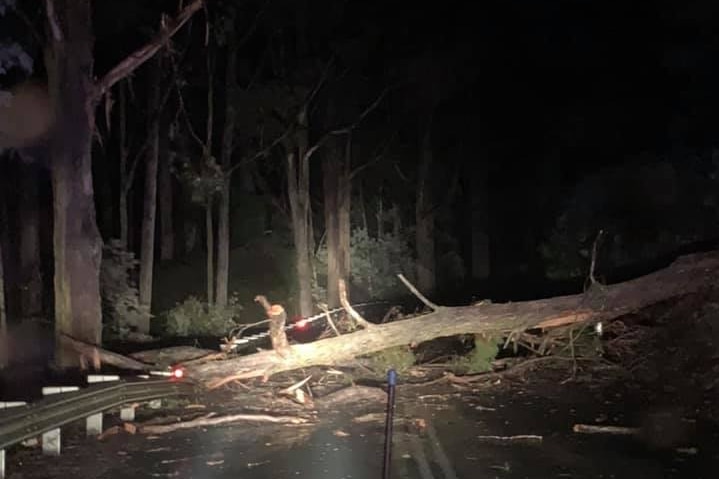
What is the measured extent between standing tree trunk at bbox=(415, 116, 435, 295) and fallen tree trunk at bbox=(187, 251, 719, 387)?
20161mm

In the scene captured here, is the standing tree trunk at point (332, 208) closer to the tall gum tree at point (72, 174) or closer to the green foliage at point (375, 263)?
the green foliage at point (375, 263)

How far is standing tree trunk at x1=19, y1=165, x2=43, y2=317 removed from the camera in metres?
27.0

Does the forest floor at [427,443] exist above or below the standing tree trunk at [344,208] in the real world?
below

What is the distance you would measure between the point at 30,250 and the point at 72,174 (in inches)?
612

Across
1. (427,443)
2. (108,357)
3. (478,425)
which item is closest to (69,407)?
(427,443)

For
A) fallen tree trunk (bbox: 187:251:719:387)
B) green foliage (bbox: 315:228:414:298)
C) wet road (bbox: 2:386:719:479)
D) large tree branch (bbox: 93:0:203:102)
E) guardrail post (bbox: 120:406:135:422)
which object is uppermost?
large tree branch (bbox: 93:0:203:102)

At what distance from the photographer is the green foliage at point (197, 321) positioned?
961 inches

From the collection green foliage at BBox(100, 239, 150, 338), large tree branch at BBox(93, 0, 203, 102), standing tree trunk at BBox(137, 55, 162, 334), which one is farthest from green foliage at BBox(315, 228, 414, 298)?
large tree branch at BBox(93, 0, 203, 102)

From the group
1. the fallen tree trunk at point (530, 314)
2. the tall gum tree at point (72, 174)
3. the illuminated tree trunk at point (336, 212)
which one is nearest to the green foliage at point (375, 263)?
the illuminated tree trunk at point (336, 212)

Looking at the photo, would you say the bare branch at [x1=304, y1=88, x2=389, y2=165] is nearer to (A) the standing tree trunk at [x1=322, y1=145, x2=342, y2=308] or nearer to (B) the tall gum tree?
(A) the standing tree trunk at [x1=322, y1=145, x2=342, y2=308]

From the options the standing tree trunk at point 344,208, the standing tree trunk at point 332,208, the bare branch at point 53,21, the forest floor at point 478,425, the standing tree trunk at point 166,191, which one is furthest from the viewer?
the standing tree trunk at point 166,191

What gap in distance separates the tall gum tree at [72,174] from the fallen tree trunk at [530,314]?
12.1 feet

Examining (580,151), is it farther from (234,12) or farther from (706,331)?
(706,331)

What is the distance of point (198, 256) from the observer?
41.7 metres
